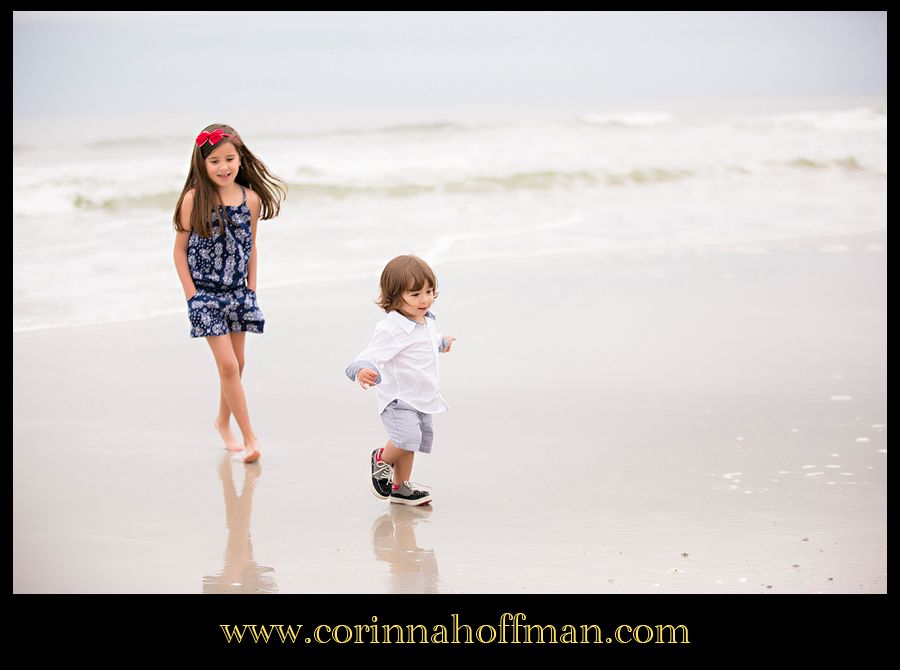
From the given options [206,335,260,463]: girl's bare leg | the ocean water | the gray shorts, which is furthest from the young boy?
the ocean water

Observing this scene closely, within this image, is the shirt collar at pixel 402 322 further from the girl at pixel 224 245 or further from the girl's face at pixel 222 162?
the girl's face at pixel 222 162

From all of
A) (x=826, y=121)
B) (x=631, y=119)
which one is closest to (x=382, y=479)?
(x=826, y=121)

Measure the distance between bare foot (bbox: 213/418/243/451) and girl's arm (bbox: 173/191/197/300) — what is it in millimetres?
563

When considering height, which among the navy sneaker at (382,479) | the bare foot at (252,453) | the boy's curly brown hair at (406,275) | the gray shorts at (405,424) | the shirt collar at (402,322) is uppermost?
the boy's curly brown hair at (406,275)

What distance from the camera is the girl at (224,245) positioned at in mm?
4539

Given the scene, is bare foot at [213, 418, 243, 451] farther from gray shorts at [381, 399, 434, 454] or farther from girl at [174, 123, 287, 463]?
gray shorts at [381, 399, 434, 454]

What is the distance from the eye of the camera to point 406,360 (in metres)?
4.04

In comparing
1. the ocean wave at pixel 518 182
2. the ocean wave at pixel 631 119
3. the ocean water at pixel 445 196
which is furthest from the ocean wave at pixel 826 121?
the ocean wave at pixel 518 182

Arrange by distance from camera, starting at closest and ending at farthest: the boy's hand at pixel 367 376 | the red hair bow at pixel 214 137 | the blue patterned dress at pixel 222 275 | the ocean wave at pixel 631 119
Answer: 1. the boy's hand at pixel 367 376
2. the red hair bow at pixel 214 137
3. the blue patterned dress at pixel 222 275
4. the ocean wave at pixel 631 119

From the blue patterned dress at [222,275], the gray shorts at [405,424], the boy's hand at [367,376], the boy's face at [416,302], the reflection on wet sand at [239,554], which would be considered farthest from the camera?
the blue patterned dress at [222,275]

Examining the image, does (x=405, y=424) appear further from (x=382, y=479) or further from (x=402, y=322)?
(x=402, y=322)

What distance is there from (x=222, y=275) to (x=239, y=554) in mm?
1406

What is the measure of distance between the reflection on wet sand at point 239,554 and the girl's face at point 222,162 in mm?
1129
